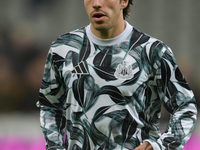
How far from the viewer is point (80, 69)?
102 inches

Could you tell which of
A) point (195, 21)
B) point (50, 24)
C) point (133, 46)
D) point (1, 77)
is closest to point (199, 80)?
point (195, 21)

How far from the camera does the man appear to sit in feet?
8.27

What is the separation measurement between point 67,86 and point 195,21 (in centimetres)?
449

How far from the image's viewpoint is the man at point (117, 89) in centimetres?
252

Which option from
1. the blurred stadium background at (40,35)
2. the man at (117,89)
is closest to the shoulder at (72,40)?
the man at (117,89)

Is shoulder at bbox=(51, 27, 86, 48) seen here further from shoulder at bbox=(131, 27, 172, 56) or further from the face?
shoulder at bbox=(131, 27, 172, 56)

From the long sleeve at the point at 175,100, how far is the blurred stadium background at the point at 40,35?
3.88 m

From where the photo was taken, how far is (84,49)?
2.64m

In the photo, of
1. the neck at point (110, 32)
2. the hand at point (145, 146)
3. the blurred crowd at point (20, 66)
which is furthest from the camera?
the blurred crowd at point (20, 66)

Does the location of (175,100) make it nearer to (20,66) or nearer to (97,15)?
(97,15)

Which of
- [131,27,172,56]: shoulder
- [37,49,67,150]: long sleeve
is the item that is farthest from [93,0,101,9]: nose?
[37,49,67,150]: long sleeve

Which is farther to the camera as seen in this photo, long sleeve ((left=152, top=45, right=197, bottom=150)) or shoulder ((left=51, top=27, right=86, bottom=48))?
shoulder ((left=51, top=27, right=86, bottom=48))

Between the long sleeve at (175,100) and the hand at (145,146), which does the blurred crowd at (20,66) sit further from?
the hand at (145,146)

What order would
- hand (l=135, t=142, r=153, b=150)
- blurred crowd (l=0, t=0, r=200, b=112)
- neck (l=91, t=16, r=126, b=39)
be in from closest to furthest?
hand (l=135, t=142, r=153, b=150) < neck (l=91, t=16, r=126, b=39) < blurred crowd (l=0, t=0, r=200, b=112)
